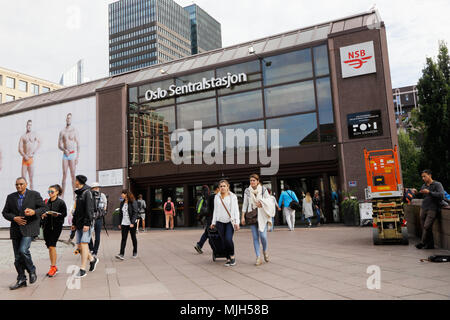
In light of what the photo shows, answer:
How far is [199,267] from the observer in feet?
23.0

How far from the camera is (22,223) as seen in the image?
5738 mm

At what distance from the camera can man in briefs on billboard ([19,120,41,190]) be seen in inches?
1035

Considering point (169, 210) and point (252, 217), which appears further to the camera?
point (169, 210)

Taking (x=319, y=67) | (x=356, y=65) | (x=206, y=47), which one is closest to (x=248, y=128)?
(x=319, y=67)

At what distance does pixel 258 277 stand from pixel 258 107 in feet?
46.3

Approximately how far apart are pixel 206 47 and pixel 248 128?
12320 centimetres

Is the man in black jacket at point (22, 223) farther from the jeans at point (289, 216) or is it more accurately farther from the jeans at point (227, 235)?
the jeans at point (289, 216)

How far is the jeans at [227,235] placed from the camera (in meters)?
7.07

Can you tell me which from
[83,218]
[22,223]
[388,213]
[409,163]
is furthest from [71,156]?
[409,163]

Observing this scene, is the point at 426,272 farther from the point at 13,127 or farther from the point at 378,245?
the point at 13,127

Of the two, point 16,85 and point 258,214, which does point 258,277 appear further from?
point 16,85

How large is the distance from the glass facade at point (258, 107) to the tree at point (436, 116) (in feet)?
30.2

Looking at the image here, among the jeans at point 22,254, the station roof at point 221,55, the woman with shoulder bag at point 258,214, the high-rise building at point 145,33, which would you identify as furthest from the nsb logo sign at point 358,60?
the high-rise building at point 145,33

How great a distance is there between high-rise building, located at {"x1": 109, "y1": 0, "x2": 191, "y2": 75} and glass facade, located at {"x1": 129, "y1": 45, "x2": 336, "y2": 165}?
93.9m
